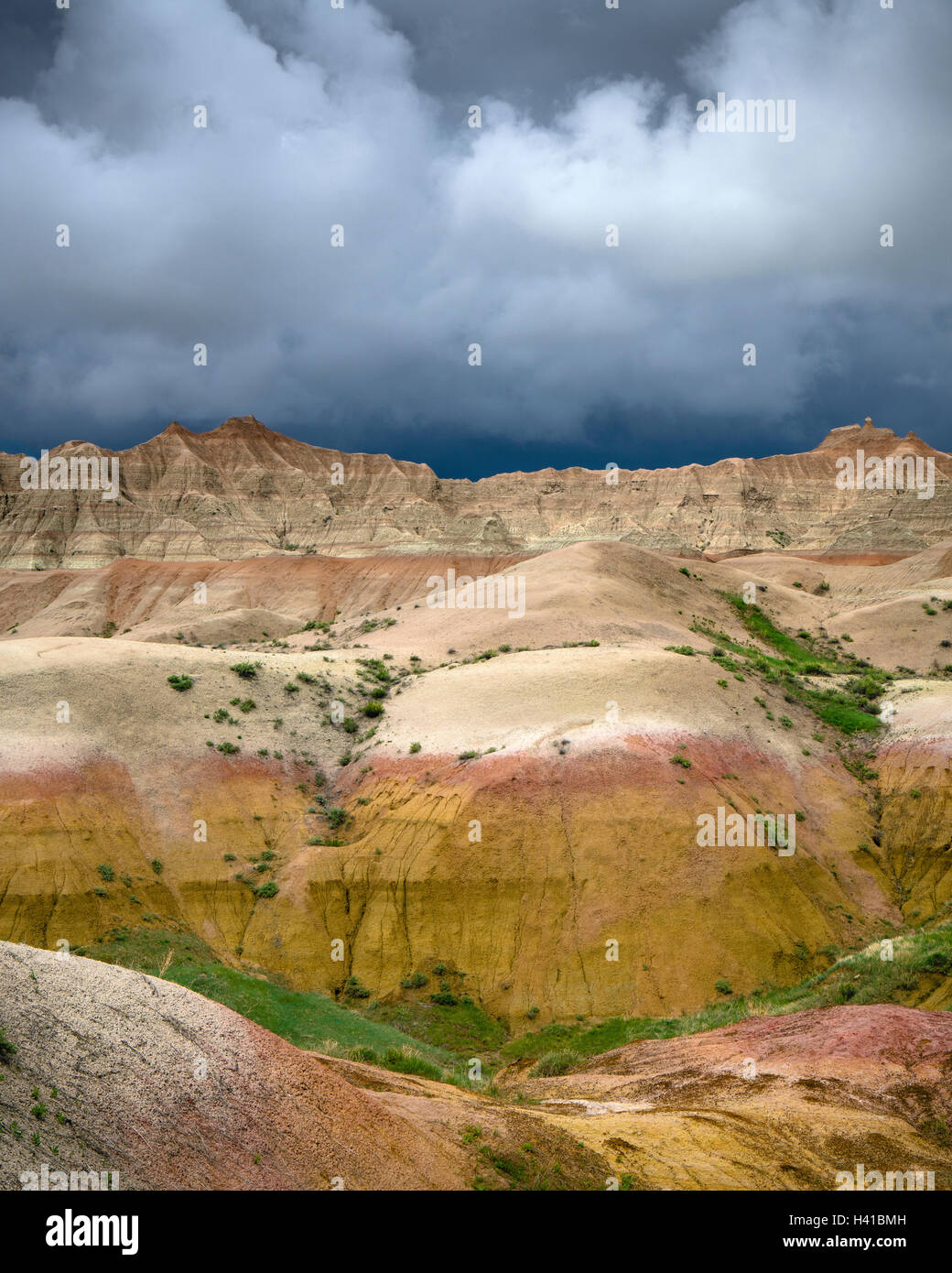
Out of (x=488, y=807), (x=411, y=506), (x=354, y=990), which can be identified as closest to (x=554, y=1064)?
(x=354, y=990)

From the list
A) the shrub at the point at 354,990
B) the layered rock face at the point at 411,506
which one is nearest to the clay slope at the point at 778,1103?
the shrub at the point at 354,990

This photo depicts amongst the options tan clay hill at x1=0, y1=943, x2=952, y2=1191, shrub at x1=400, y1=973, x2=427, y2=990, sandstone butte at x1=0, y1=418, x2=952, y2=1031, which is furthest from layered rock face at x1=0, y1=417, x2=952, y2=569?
tan clay hill at x1=0, y1=943, x2=952, y2=1191

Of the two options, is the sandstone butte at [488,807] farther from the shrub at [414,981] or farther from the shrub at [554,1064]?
the shrub at [554,1064]

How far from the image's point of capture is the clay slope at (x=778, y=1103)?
1136 cm

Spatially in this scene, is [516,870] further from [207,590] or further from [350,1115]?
[207,590]

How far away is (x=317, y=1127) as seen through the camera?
31.7ft

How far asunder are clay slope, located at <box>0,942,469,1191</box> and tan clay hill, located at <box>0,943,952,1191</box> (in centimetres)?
2

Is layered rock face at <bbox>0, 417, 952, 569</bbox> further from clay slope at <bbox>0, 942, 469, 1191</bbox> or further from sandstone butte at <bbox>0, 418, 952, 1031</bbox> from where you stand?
clay slope at <bbox>0, 942, 469, 1191</bbox>

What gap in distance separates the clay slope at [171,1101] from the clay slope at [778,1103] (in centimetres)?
346

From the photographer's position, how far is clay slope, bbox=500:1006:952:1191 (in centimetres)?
1136

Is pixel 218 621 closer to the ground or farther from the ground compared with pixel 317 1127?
farther from the ground
